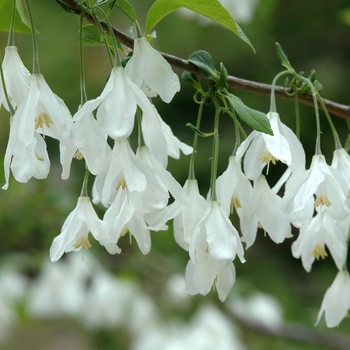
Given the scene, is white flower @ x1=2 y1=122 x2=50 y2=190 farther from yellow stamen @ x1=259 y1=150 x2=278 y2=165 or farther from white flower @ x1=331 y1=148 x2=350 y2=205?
white flower @ x1=331 y1=148 x2=350 y2=205

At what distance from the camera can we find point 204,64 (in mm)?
919

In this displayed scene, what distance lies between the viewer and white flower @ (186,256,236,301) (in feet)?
2.90

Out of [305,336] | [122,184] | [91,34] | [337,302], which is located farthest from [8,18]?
[305,336]

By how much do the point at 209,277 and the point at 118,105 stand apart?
11.7 inches

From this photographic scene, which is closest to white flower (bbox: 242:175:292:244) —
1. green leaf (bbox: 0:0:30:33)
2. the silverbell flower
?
the silverbell flower

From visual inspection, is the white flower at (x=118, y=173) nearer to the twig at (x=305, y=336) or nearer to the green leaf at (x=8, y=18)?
the green leaf at (x=8, y=18)

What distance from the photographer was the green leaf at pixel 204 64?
91 cm

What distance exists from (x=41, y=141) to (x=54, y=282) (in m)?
2.70

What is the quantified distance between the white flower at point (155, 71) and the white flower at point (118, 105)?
0.08 feet

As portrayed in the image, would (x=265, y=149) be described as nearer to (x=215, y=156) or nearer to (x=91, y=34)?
(x=215, y=156)

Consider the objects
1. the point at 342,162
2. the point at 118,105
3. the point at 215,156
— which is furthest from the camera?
the point at 342,162

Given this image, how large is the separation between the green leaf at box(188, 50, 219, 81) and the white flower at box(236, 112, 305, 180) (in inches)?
4.3

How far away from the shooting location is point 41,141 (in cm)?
84

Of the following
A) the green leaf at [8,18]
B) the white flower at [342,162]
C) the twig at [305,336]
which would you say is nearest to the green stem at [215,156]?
the white flower at [342,162]
